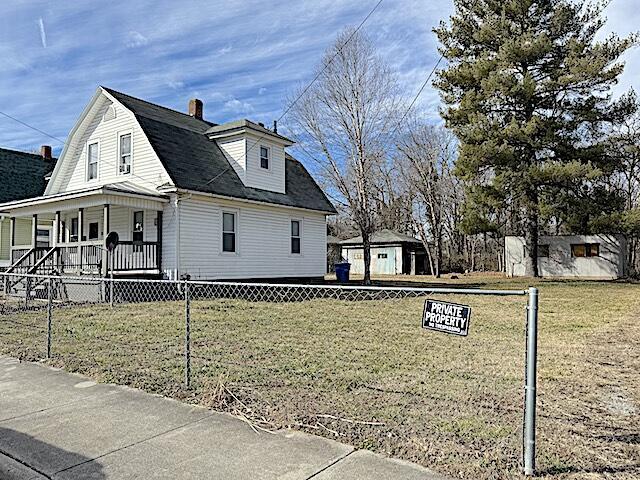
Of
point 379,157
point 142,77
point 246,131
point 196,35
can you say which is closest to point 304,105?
point 379,157

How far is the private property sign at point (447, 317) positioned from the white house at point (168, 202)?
1200cm

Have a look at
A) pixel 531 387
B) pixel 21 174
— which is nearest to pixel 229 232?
pixel 21 174

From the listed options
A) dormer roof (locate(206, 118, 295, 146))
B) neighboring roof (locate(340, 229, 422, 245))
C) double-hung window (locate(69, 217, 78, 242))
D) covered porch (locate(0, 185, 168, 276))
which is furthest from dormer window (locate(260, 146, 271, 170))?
neighboring roof (locate(340, 229, 422, 245))

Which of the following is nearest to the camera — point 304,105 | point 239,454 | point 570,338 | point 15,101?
point 239,454

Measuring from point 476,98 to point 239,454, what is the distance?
2288 centimetres

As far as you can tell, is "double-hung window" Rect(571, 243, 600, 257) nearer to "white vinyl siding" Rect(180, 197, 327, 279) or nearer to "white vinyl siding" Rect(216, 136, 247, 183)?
"white vinyl siding" Rect(180, 197, 327, 279)

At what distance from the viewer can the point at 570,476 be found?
117 inches

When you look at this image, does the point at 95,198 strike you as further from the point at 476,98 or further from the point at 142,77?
the point at 476,98

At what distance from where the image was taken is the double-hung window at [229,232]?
16781mm

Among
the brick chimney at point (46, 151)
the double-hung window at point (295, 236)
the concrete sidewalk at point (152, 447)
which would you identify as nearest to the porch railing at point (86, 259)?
the double-hung window at point (295, 236)

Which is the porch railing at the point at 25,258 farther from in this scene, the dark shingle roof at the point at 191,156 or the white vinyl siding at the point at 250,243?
the dark shingle roof at the point at 191,156

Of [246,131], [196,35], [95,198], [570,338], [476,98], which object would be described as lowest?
[570,338]

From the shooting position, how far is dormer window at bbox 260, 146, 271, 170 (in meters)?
18.6

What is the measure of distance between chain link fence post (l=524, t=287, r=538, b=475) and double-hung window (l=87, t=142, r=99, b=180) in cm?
1789
